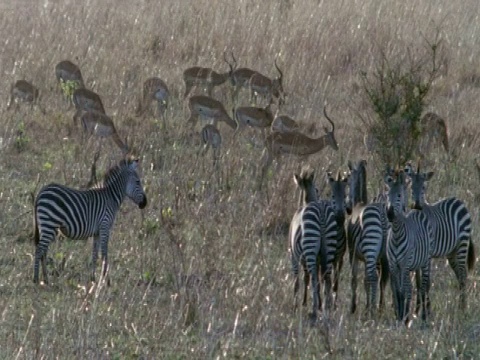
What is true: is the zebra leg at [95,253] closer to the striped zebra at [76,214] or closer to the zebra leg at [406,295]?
the striped zebra at [76,214]

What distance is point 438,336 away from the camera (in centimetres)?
677

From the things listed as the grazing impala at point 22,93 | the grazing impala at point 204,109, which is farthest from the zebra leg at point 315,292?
the grazing impala at point 22,93

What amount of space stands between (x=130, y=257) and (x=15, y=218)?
1358 millimetres

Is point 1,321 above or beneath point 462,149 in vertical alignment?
beneath

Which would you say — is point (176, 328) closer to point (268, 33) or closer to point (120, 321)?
point (120, 321)

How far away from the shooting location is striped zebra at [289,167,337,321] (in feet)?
24.6

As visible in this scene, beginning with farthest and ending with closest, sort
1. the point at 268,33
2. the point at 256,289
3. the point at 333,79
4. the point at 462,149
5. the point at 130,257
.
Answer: the point at 268,33
the point at 333,79
the point at 462,149
the point at 130,257
the point at 256,289

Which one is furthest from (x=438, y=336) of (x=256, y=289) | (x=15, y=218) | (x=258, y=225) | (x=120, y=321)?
(x=15, y=218)

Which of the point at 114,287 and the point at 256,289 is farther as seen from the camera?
the point at 114,287

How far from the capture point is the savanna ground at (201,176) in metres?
6.83

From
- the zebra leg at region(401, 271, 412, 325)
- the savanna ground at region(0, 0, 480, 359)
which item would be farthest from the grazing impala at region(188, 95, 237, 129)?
the zebra leg at region(401, 271, 412, 325)

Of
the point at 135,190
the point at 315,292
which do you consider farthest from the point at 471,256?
the point at 135,190

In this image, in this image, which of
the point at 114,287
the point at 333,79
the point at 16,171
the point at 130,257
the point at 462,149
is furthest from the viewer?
the point at 333,79

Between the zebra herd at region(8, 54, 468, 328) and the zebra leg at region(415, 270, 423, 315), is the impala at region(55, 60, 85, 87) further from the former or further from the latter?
the zebra leg at region(415, 270, 423, 315)
